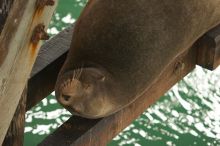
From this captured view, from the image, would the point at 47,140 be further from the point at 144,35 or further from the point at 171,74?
the point at 171,74

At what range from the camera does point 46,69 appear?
217 cm

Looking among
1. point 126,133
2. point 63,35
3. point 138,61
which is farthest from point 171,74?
point 126,133

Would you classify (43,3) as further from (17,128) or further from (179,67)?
(179,67)

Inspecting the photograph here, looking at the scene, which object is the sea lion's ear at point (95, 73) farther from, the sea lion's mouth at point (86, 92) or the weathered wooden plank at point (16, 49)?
the weathered wooden plank at point (16, 49)

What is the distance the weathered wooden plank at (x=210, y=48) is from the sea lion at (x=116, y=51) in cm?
49

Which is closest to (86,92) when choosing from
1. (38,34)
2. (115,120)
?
(38,34)

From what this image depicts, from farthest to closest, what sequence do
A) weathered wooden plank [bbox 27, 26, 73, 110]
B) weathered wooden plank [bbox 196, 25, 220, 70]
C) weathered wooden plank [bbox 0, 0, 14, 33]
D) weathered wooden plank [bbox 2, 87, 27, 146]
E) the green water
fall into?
the green water, weathered wooden plank [bbox 196, 25, 220, 70], weathered wooden plank [bbox 27, 26, 73, 110], weathered wooden plank [bbox 2, 87, 27, 146], weathered wooden plank [bbox 0, 0, 14, 33]

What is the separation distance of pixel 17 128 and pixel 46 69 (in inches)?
11.0

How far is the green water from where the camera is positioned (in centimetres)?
376

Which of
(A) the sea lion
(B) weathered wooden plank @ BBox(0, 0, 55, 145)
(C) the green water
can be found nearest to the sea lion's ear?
(A) the sea lion

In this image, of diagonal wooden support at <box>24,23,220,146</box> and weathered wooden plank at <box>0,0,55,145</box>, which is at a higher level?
weathered wooden plank at <box>0,0,55,145</box>

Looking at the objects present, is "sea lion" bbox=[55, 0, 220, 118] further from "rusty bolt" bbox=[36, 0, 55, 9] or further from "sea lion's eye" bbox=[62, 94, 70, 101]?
"rusty bolt" bbox=[36, 0, 55, 9]

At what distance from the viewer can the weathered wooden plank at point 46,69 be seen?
2.16 metres

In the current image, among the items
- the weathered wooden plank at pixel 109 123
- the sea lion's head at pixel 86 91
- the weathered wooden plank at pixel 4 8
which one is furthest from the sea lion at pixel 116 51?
the weathered wooden plank at pixel 4 8
